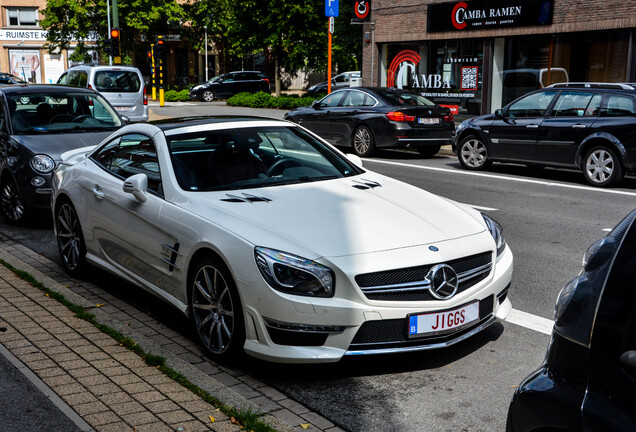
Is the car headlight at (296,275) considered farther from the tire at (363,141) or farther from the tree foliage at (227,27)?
the tree foliage at (227,27)

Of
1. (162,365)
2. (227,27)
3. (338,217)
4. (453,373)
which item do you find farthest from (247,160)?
(227,27)

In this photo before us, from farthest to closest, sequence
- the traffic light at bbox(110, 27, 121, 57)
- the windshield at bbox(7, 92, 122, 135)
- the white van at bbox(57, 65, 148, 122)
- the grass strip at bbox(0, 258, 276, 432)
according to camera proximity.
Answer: the traffic light at bbox(110, 27, 121, 57), the white van at bbox(57, 65, 148, 122), the windshield at bbox(7, 92, 122, 135), the grass strip at bbox(0, 258, 276, 432)

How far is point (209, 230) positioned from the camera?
4727mm

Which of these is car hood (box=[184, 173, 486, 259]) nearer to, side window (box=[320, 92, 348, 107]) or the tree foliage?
side window (box=[320, 92, 348, 107])

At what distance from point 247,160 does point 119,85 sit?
1564 centimetres

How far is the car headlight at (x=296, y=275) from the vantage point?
13.9 feet

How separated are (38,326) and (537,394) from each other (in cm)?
384

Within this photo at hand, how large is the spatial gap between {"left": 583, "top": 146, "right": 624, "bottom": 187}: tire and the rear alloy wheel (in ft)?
17.0

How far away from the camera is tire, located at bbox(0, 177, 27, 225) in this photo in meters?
9.27

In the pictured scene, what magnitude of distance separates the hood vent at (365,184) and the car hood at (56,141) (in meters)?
4.84

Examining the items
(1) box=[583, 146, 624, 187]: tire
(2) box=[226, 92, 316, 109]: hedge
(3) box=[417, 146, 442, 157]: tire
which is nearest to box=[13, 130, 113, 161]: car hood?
(1) box=[583, 146, 624, 187]: tire

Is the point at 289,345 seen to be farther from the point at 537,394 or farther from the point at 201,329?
the point at 537,394

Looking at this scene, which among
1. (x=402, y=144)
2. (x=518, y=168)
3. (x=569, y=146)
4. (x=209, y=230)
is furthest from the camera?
(x=402, y=144)

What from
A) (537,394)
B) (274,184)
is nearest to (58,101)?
(274,184)
